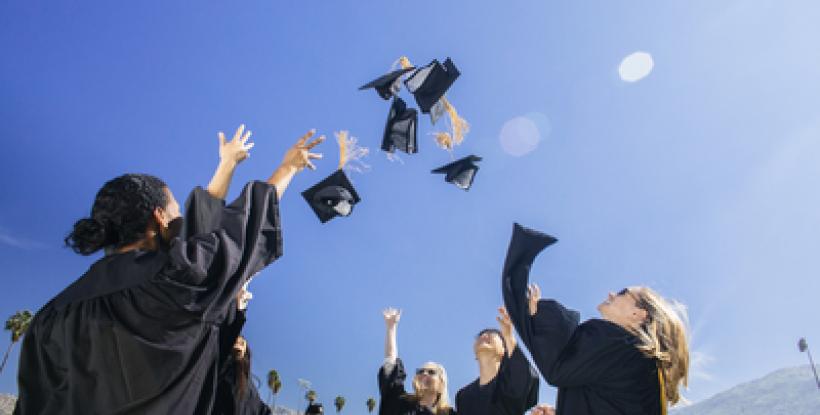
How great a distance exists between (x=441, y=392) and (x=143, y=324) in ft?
13.8

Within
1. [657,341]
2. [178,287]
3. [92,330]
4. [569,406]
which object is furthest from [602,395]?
[92,330]

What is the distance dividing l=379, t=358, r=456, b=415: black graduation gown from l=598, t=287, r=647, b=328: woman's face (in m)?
2.39

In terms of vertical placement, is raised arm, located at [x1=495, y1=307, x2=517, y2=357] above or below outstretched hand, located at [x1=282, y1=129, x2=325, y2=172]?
below

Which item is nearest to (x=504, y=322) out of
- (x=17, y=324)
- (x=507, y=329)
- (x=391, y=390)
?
(x=507, y=329)

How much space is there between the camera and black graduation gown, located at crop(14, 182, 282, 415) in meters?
2.09

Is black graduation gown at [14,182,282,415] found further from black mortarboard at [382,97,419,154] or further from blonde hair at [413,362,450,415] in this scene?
black mortarboard at [382,97,419,154]

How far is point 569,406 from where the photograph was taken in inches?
145

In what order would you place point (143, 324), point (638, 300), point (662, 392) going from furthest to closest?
point (638, 300)
point (662, 392)
point (143, 324)

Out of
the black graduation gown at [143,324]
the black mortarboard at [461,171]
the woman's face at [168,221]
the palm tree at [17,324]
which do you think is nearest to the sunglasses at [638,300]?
the black graduation gown at [143,324]

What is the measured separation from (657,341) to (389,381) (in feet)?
9.41

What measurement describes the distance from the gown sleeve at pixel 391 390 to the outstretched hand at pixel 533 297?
2229 millimetres

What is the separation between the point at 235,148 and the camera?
2.64 metres

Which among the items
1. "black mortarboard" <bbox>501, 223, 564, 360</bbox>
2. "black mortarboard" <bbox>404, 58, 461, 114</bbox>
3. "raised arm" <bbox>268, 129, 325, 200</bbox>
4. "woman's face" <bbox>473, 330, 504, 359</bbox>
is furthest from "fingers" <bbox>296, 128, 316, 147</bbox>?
"black mortarboard" <bbox>404, 58, 461, 114</bbox>

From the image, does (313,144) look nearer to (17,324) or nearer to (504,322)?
(504,322)
